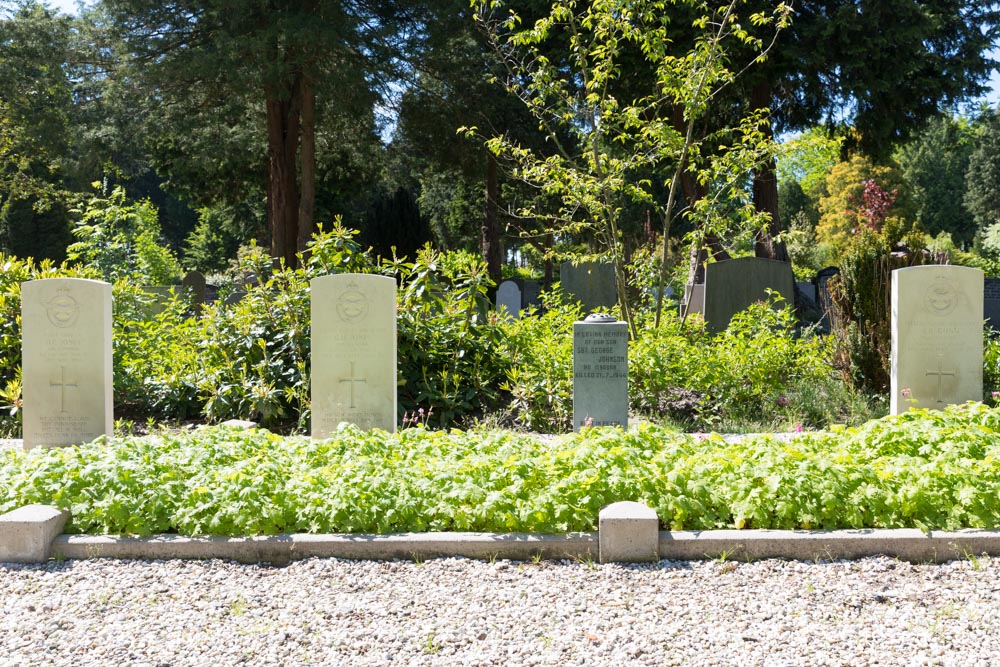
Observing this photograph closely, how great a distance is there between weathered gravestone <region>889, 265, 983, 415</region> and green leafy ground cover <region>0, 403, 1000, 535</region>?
8.41 ft

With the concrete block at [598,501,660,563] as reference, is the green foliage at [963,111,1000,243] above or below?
above

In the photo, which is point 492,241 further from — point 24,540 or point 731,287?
point 24,540

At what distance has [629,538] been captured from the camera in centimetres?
422

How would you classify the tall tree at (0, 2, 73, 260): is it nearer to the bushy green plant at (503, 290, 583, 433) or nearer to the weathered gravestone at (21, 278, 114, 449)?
the weathered gravestone at (21, 278, 114, 449)

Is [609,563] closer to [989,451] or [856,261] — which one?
[989,451]

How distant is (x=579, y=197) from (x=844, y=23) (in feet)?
24.8

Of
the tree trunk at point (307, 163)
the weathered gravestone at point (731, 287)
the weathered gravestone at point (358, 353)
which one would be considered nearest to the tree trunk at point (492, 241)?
the tree trunk at point (307, 163)

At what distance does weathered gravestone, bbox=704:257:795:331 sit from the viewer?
42.8 feet

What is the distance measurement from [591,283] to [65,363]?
9.65 m

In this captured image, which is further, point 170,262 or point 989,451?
point 170,262

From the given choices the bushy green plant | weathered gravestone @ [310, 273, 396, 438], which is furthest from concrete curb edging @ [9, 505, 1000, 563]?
the bushy green plant

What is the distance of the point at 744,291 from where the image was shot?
1312cm

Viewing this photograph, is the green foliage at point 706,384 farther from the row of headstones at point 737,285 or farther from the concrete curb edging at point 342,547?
the concrete curb edging at point 342,547

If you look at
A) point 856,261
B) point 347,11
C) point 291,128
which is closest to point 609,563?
point 856,261
